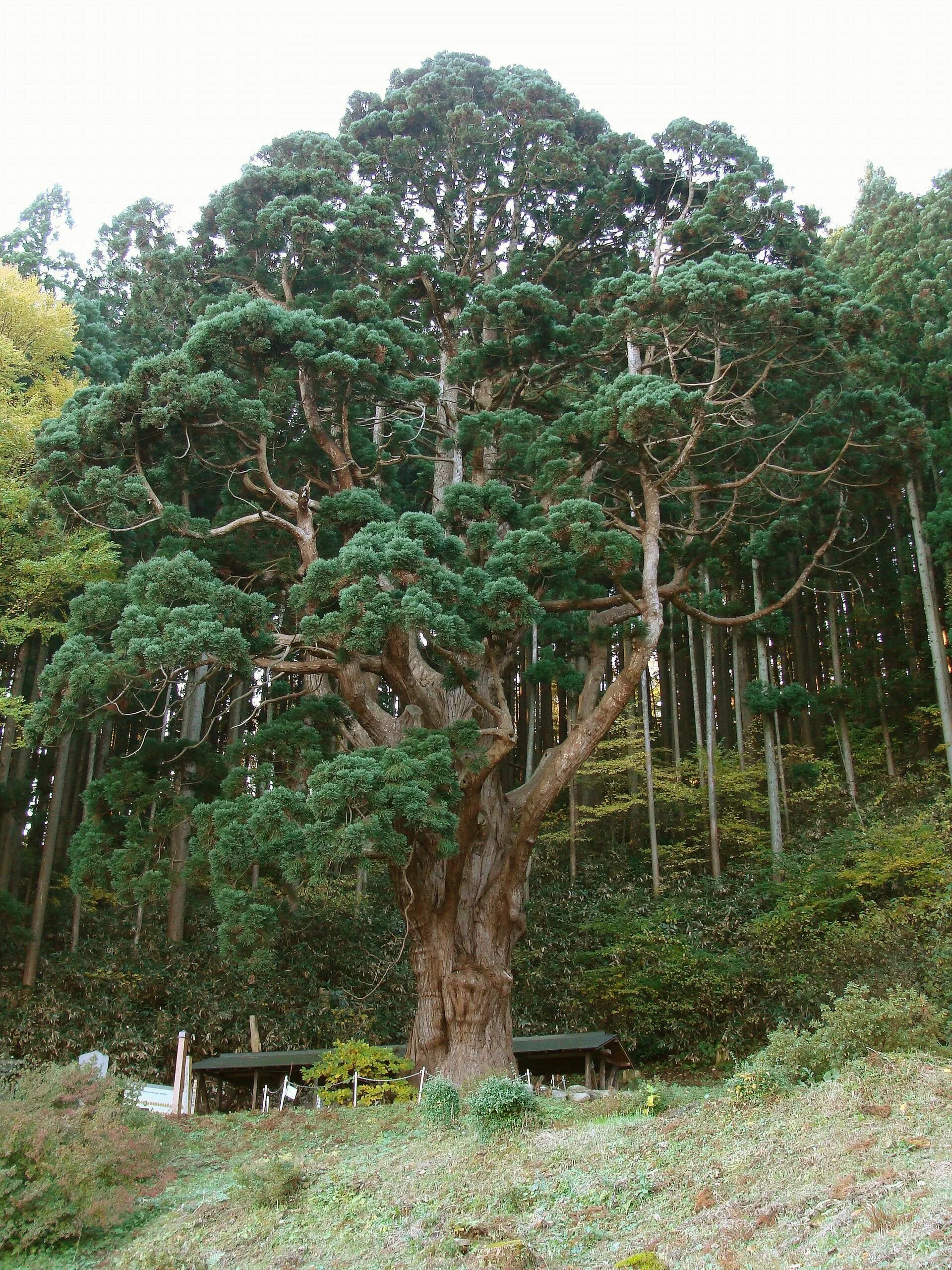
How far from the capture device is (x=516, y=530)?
1101 cm

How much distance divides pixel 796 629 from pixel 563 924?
8.53 meters

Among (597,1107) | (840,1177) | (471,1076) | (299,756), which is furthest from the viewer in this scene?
(299,756)

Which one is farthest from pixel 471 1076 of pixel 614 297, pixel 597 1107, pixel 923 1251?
pixel 614 297

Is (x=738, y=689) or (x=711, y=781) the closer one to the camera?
(x=711, y=781)

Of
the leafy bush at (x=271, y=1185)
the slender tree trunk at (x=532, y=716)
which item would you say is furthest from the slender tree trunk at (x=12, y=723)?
the leafy bush at (x=271, y=1185)

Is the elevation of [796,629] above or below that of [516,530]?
above

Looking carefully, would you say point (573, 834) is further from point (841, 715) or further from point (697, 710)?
point (841, 715)

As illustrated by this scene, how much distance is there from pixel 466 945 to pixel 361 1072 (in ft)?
5.50

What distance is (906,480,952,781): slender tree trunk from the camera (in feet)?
51.4

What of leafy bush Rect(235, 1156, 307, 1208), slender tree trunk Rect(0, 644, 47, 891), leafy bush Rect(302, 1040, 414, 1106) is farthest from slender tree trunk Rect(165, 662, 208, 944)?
leafy bush Rect(235, 1156, 307, 1208)

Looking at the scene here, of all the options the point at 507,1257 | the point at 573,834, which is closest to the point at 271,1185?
the point at 507,1257

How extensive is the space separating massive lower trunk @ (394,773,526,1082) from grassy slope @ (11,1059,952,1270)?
9.03ft

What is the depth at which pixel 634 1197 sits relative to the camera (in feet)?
18.5

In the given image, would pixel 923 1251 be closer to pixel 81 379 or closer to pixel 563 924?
pixel 563 924
